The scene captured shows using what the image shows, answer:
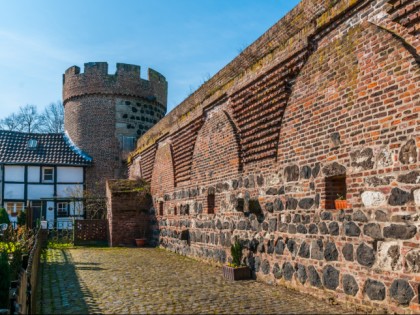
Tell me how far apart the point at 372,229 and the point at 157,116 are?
21615 millimetres

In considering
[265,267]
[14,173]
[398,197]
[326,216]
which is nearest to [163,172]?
[265,267]

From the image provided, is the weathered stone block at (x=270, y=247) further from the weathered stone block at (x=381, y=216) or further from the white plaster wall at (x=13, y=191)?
the white plaster wall at (x=13, y=191)

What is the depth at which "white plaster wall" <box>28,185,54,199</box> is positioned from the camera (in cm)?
2428

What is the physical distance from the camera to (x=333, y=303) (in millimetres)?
6551

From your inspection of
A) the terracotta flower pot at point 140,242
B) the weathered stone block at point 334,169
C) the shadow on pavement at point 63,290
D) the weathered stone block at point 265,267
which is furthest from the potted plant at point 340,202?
the terracotta flower pot at point 140,242

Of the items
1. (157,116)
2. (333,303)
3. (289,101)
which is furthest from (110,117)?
(333,303)

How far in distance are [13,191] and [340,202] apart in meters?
21.2

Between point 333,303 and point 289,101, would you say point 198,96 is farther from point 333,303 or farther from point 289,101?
point 333,303

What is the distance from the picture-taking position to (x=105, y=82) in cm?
2483

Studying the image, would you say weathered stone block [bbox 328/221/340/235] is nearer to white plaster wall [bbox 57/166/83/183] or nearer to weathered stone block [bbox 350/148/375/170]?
weathered stone block [bbox 350/148/375/170]

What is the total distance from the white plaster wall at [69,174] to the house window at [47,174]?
382mm

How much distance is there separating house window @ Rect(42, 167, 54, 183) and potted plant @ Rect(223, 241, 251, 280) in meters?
18.0

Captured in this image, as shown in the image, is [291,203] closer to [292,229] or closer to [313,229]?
[292,229]

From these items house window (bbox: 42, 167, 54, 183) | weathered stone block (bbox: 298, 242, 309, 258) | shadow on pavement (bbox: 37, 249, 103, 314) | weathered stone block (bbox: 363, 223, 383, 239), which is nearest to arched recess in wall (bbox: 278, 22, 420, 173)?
weathered stone block (bbox: 363, 223, 383, 239)
